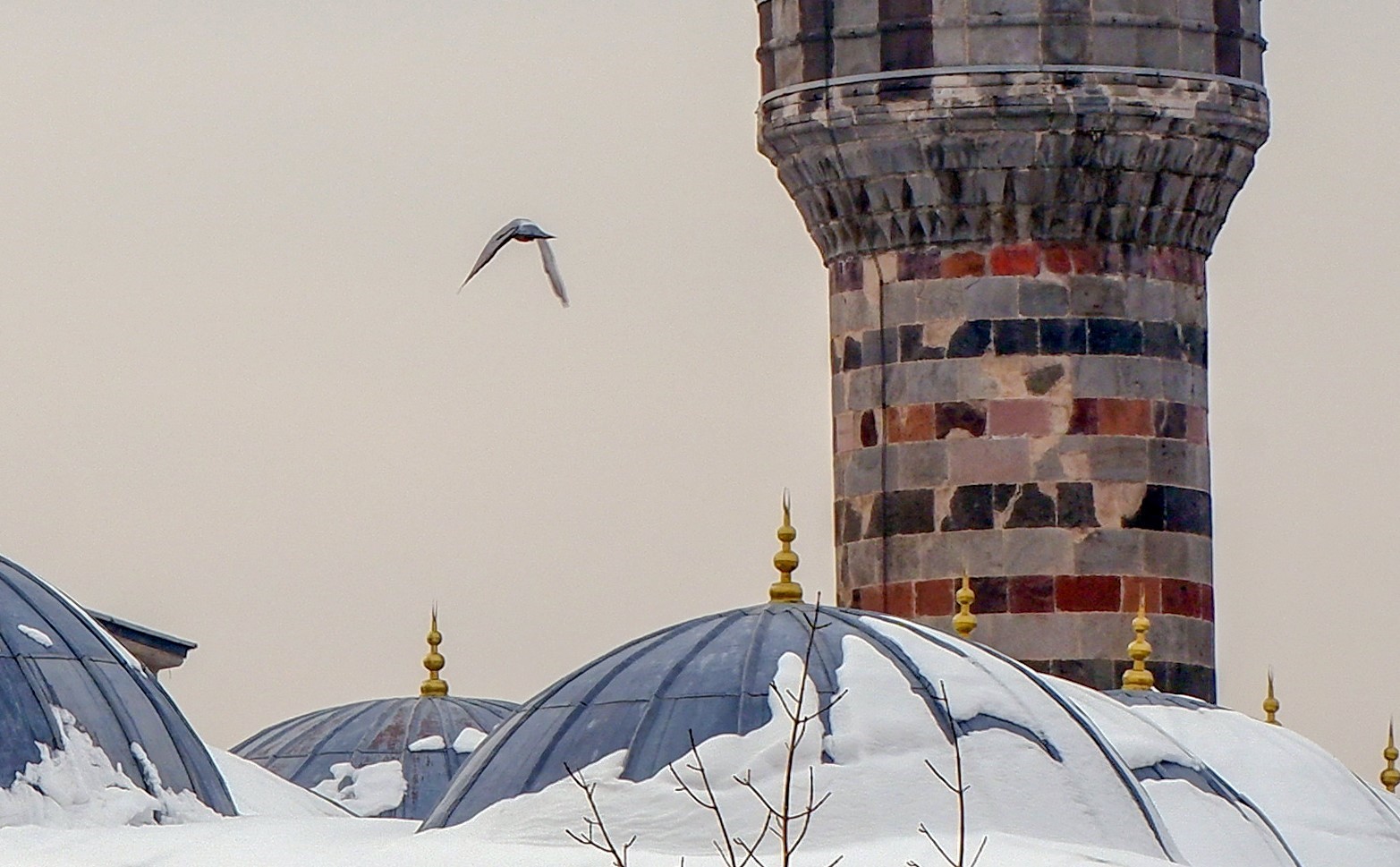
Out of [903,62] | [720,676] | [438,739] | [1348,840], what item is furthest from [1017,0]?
[720,676]

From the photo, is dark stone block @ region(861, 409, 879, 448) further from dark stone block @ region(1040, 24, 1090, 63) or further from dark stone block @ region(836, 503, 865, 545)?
dark stone block @ region(1040, 24, 1090, 63)

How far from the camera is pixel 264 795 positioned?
99.8ft

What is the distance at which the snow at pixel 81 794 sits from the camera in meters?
22.2

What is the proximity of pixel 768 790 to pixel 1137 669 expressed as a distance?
20.6 m

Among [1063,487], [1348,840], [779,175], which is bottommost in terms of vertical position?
[1348,840]

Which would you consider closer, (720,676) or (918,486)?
(720,676)

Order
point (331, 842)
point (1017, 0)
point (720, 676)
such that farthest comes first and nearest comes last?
point (1017, 0) → point (720, 676) → point (331, 842)

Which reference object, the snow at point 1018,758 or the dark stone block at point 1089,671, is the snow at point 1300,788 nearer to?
the dark stone block at point 1089,671

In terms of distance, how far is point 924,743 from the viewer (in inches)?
840

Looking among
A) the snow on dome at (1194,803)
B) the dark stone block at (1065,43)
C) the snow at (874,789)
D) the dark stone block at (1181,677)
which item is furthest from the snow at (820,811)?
the dark stone block at (1181,677)

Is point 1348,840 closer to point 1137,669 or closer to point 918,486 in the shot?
point 1137,669

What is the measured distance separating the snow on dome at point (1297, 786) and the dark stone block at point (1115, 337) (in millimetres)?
7892

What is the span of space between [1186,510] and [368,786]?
872cm

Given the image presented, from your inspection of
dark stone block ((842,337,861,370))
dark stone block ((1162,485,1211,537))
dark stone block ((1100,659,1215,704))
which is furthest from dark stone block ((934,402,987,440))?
dark stone block ((1100,659,1215,704))
